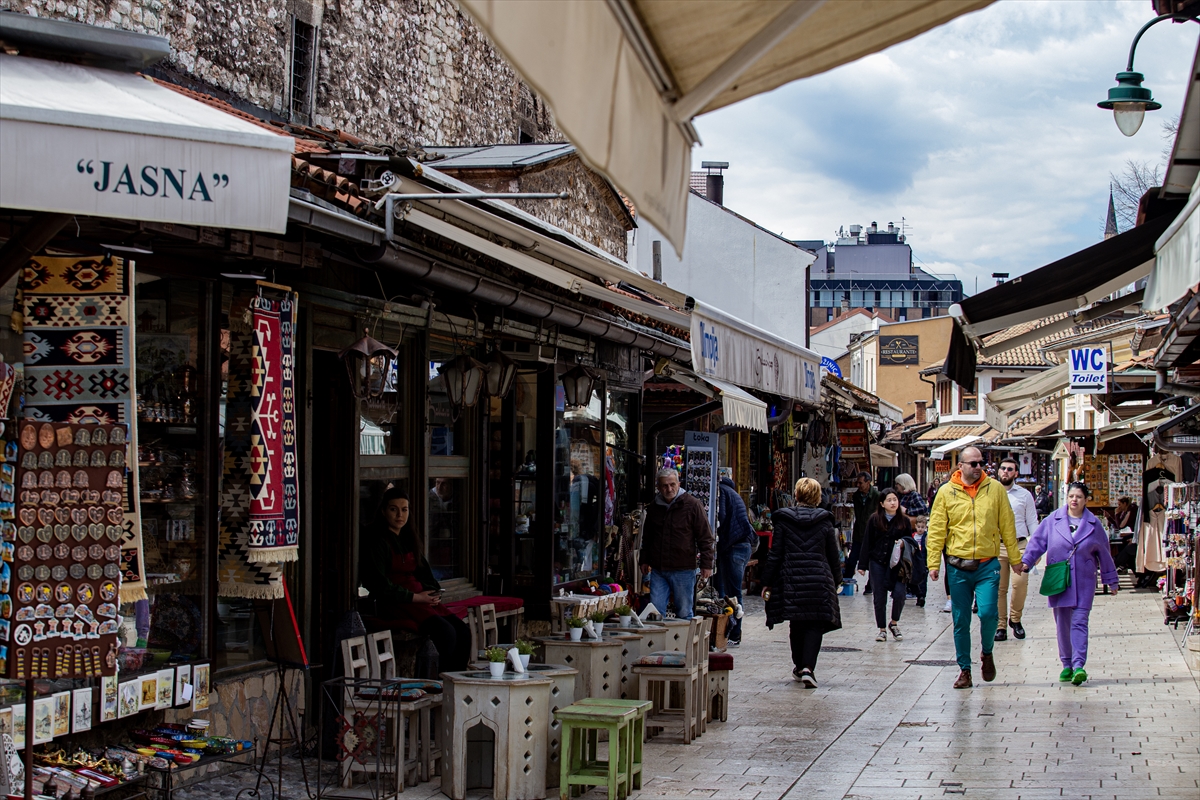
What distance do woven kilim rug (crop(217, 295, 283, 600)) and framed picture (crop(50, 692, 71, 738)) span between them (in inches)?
47.2

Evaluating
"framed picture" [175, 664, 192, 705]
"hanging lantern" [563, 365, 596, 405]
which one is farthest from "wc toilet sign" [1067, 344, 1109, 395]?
"framed picture" [175, 664, 192, 705]

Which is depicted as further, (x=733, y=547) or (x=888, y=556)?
(x=888, y=556)

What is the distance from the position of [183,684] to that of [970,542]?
22.7 feet

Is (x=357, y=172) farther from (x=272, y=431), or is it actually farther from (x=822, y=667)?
(x=822, y=667)

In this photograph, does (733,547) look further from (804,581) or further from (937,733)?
(937,733)

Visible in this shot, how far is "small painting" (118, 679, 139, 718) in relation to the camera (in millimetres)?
6391

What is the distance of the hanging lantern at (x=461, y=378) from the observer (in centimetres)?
975

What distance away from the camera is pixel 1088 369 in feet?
53.6

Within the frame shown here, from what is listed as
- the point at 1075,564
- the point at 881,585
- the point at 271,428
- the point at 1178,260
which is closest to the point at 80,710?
the point at 271,428

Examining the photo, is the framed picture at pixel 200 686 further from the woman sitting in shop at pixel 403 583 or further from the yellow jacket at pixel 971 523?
the yellow jacket at pixel 971 523

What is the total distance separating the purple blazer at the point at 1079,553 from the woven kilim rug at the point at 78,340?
8.64 m

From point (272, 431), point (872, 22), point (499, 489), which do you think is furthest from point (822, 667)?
point (872, 22)

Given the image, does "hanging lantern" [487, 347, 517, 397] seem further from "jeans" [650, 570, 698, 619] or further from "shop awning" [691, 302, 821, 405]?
"jeans" [650, 570, 698, 619]

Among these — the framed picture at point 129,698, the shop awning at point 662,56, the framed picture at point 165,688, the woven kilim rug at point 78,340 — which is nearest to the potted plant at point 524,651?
the framed picture at point 165,688
